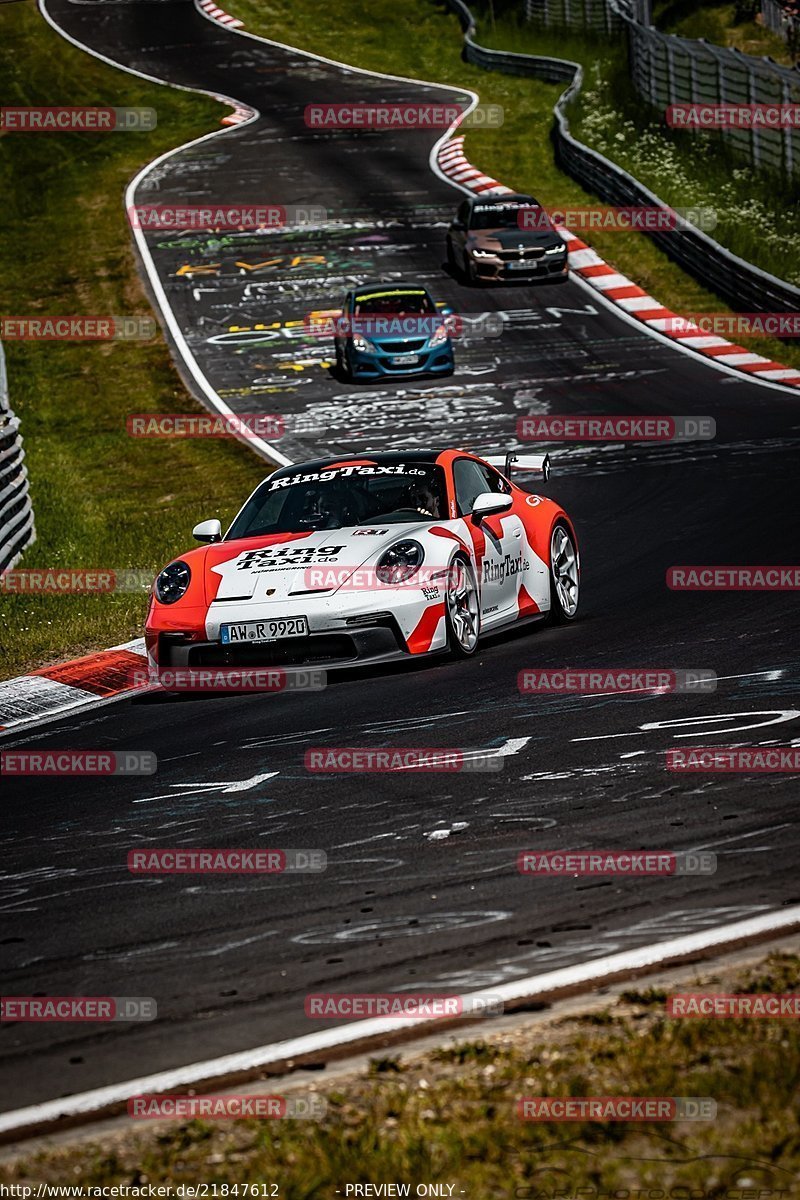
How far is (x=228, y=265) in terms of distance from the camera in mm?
32469

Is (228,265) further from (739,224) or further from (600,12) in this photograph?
(600,12)

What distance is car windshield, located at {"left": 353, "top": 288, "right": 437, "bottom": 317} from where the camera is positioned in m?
24.9

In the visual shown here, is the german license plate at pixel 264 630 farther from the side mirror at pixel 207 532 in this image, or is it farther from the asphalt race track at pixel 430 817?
the side mirror at pixel 207 532

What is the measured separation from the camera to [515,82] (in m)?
45.2

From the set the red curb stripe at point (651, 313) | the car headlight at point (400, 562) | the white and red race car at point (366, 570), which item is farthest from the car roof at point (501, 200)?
the car headlight at point (400, 562)

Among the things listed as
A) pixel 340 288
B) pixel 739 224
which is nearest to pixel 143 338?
pixel 340 288

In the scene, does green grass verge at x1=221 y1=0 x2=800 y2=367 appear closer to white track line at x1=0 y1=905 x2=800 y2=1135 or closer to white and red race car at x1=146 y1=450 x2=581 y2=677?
white and red race car at x1=146 y1=450 x2=581 y2=677

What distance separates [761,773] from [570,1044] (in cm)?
276

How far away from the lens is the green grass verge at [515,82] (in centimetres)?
2873

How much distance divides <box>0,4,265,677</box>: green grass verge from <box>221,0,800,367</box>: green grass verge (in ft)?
24.6

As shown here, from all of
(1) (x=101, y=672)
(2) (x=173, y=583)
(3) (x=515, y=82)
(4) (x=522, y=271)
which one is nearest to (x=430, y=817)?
(2) (x=173, y=583)

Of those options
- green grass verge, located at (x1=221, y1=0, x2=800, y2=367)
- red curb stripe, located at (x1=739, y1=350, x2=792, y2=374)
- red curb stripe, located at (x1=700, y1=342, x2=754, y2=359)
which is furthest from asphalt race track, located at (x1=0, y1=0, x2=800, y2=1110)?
green grass verge, located at (x1=221, y1=0, x2=800, y2=367)

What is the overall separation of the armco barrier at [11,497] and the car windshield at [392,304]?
897 cm

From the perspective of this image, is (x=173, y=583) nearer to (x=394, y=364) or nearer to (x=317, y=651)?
(x=317, y=651)
